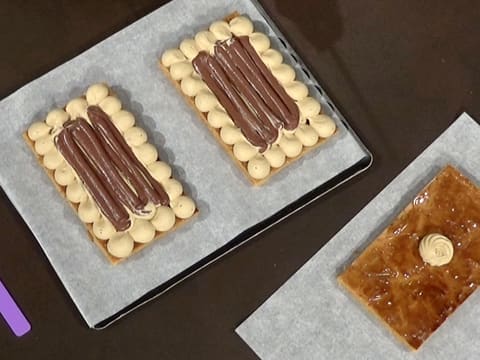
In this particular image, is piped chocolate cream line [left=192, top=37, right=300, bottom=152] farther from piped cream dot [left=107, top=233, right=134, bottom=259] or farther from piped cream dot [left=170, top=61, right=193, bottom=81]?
piped cream dot [left=107, top=233, right=134, bottom=259]

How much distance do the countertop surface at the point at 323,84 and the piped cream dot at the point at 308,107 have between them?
6cm

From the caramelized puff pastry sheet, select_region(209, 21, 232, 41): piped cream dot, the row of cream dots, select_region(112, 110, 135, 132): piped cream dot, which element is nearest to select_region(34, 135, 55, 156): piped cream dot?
the row of cream dots

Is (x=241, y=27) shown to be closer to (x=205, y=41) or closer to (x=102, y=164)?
(x=205, y=41)

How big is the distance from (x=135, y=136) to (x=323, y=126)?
0.29 meters

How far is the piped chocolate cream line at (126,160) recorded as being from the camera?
124 cm

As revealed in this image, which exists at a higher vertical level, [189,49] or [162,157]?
[189,49]

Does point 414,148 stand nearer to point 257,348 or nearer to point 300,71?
point 300,71

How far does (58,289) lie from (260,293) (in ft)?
1.00

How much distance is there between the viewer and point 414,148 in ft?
4.30

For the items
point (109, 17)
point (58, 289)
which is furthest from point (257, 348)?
point (109, 17)

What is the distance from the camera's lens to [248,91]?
4.22ft

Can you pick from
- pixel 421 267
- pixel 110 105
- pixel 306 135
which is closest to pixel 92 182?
pixel 110 105

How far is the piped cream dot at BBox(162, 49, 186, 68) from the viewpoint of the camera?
1317 millimetres

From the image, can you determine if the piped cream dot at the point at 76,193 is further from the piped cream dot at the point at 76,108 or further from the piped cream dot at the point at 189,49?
the piped cream dot at the point at 189,49
